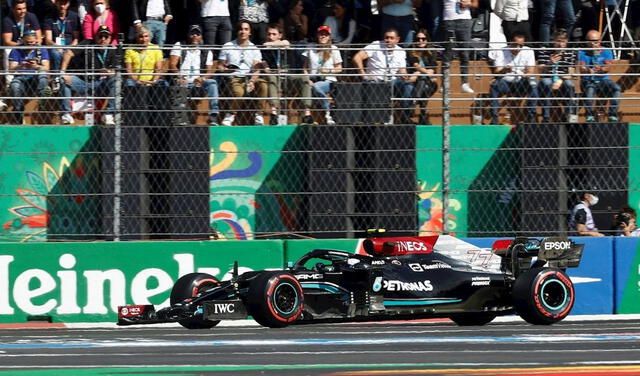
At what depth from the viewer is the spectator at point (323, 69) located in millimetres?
16094

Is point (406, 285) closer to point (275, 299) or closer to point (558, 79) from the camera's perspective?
point (275, 299)

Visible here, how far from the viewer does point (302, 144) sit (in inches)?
657

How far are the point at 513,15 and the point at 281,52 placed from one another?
13.5ft

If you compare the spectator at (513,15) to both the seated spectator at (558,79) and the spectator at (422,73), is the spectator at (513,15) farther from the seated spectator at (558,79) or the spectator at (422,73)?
the spectator at (422,73)

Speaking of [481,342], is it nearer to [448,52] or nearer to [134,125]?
[448,52]

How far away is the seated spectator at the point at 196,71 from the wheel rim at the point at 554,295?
474 centimetres

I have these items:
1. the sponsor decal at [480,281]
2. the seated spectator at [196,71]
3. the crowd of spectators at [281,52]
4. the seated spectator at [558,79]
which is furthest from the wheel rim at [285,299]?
the seated spectator at [558,79]

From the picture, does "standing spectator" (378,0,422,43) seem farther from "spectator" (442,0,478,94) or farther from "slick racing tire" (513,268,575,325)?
"slick racing tire" (513,268,575,325)

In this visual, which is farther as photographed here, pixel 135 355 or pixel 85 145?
pixel 85 145

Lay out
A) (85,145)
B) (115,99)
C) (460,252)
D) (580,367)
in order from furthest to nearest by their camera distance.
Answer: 1. (85,145)
2. (115,99)
3. (460,252)
4. (580,367)

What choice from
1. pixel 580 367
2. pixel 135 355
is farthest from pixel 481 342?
pixel 135 355

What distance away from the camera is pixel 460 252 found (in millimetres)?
13883

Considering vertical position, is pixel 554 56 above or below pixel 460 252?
above

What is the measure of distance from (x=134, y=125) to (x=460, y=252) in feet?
14.0
